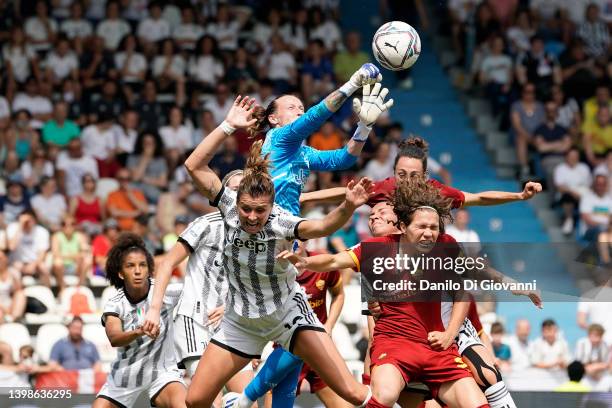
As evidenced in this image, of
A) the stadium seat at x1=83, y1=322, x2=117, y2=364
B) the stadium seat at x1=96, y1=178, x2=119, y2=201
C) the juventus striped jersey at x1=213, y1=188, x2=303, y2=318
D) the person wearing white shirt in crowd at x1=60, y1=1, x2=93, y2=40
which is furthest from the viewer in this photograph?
the person wearing white shirt in crowd at x1=60, y1=1, x2=93, y2=40

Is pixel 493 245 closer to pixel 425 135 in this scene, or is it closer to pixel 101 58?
pixel 425 135

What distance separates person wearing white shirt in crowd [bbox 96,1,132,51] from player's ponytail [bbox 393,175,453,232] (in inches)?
390

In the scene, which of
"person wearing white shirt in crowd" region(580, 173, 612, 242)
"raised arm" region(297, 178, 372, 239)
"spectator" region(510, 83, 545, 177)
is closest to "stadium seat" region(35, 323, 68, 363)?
"raised arm" region(297, 178, 372, 239)

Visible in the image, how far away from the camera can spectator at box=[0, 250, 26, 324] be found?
14.6 m

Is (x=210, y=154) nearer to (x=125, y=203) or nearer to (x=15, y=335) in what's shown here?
(x=15, y=335)

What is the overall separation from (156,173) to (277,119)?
6878mm

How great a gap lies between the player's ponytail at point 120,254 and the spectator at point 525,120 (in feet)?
29.2

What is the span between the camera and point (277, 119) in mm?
10586

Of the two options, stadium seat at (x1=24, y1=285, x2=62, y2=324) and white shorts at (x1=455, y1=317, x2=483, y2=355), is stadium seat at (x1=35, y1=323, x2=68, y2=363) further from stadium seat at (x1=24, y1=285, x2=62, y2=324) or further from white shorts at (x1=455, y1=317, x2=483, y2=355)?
white shorts at (x1=455, y1=317, x2=483, y2=355)

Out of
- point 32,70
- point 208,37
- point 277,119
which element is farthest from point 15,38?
point 277,119

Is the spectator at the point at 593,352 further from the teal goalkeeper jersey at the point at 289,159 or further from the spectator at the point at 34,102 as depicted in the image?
the spectator at the point at 34,102

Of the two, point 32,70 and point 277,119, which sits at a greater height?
point 32,70

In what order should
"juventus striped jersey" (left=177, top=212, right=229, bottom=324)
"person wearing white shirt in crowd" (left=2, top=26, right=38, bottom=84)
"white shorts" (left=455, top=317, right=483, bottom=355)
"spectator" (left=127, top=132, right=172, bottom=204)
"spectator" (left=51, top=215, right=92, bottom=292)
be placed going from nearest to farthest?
"white shorts" (left=455, top=317, right=483, bottom=355) < "juventus striped jersey" (left=177, top=212, right=229, bottom=324) < "spectator" (left=51, top=215, right=92, bottom=292) < "spectator" (left=127, top=132, right=172, bottom=204) < "person wearing white shirt in crowd" (left=2, top=26, right=38, bottom=84)

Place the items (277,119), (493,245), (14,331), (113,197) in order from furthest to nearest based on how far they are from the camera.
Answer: (113,197)
(493,245)
(14,331)
(277,119)
